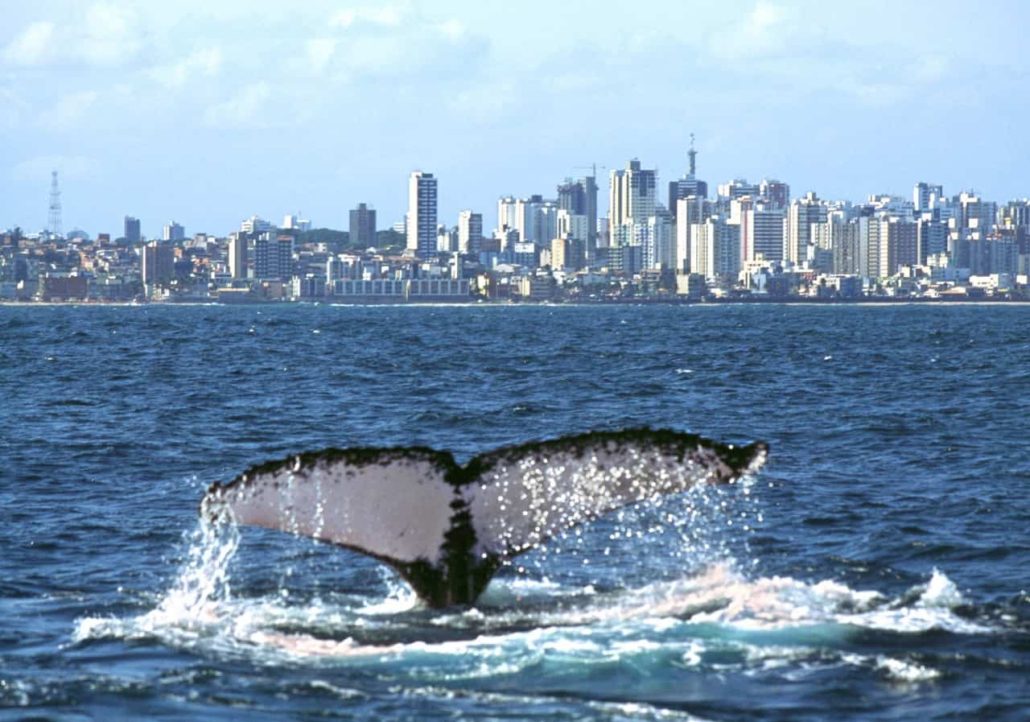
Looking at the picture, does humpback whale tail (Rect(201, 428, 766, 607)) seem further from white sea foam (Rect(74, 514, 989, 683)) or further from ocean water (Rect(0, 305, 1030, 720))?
white sea foam (Rect(74, 514, 989, 683))

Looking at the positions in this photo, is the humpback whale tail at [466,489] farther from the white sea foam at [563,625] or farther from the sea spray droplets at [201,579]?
the sea spray droplets at [201,579]

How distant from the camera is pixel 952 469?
22797 mm

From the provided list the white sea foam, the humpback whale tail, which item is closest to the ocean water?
the white sea foam

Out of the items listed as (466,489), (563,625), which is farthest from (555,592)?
(466,489)

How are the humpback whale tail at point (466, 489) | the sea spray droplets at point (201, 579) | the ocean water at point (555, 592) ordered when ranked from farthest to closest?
the sea spray droplets at point (201, 579), the ocean water at point (555, 592), the humpback whale tail at point (466, 489)

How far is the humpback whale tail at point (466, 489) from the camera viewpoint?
9273 millimetres

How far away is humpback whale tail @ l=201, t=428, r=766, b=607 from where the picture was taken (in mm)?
9273

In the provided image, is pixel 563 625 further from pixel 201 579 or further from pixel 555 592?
pixel 201 579

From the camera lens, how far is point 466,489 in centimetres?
967

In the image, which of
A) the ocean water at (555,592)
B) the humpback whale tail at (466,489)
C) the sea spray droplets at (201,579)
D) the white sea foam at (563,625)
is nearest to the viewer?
the humpback whale tail at (466,489)

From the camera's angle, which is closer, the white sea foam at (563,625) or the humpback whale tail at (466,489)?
the humpback whale tail at (466,489)

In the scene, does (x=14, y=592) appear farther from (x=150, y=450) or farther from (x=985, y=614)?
(x=150, y=450)

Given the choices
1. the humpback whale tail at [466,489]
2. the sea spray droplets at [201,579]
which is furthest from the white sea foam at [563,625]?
the humpback whale tail at [466,489]

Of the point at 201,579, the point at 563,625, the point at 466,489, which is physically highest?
the point at 466,489
